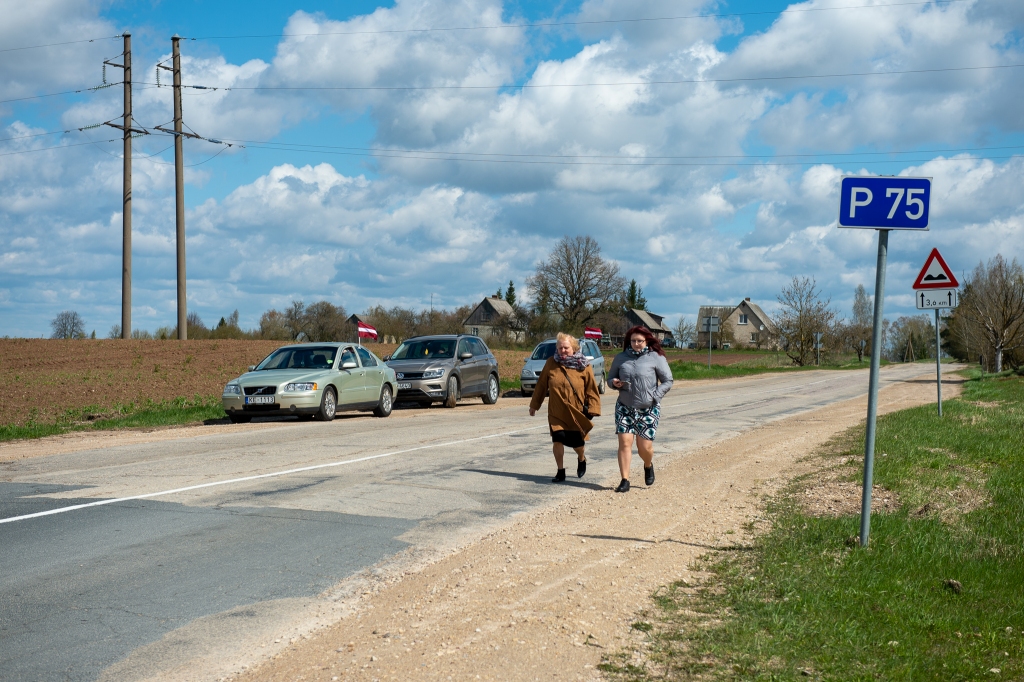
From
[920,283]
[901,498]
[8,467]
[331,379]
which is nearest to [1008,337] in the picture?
[920,283]

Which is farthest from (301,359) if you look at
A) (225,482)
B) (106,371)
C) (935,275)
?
(935,275)

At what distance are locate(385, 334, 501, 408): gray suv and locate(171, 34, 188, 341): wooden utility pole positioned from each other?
10.1 meters

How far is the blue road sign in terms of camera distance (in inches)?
254

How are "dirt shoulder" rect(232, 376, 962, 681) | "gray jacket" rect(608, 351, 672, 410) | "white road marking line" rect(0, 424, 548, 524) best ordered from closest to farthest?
"dirt shoulder" rect(232, 376, 962, 681)
"white road marking line" rect(0, 424, 548, 524)
"gray jacket" rect(608, 351, 672, 410)

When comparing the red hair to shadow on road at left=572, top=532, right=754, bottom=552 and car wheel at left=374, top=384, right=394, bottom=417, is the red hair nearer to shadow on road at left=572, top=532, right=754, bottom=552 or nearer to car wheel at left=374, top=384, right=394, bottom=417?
shadow on road at left=572, top=532, right=754, bottom=552

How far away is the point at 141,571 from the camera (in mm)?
6141

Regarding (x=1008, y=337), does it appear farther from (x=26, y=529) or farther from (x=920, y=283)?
(x=26, y=529)

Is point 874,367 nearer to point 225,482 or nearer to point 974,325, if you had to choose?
point 225,482

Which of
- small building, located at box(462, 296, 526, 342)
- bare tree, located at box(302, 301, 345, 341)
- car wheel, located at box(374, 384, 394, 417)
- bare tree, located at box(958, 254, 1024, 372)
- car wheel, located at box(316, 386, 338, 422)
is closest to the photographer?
→ car wheel, located at box(316, 386, 338, 422)

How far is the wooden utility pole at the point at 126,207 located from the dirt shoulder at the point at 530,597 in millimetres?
24830

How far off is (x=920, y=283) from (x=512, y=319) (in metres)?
81.8

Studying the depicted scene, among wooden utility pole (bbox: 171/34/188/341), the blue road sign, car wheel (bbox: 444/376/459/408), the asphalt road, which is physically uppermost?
wooden utility pole (bbox: 171/34/188/341)

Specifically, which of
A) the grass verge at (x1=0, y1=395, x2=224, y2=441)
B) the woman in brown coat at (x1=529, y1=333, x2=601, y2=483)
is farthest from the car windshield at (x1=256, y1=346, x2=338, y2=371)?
the woman in brown coat at (x1=529, y1=333, x2=601, y2=483)

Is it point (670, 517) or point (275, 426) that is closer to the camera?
point (670, 517)
